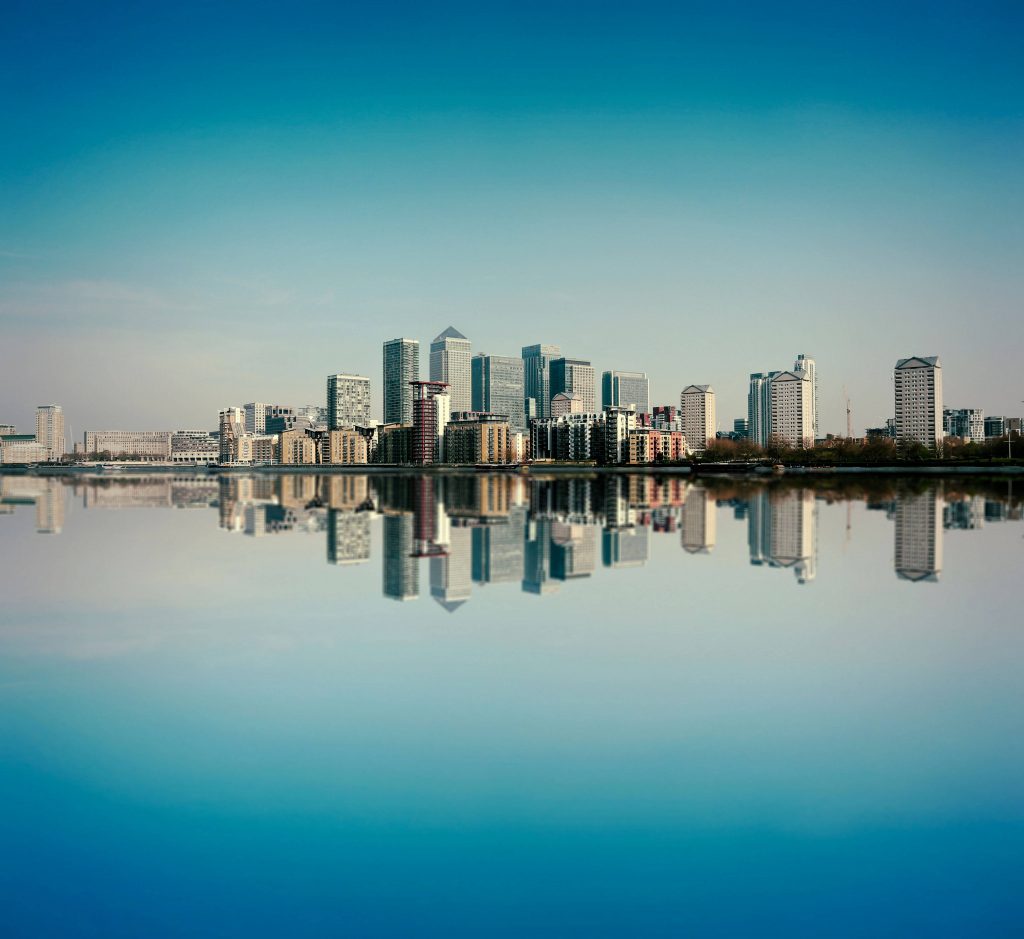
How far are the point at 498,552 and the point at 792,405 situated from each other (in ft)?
557

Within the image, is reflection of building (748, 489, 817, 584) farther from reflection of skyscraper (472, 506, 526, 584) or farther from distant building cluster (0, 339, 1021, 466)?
distant building cluster (0, 339, 1021, 466)

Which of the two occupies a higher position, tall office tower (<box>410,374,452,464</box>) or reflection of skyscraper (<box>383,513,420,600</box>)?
tall office tower (<box>410,374,452,464</box>)

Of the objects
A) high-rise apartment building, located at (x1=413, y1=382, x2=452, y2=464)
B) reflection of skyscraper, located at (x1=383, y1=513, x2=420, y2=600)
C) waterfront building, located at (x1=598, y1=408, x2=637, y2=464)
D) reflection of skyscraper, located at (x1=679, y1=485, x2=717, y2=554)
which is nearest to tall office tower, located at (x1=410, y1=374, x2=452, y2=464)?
high-rise apartment building, located at (x1=413, y1=382, x2=452, y2=464)

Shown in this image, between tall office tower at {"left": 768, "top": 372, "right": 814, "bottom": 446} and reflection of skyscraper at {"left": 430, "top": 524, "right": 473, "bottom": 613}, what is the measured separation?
166 metres

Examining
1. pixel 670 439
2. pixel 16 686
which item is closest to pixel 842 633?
pixel 16 686

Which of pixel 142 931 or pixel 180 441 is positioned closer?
pixel 142 931

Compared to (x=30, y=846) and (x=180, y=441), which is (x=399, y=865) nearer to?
(x=30, y=846)

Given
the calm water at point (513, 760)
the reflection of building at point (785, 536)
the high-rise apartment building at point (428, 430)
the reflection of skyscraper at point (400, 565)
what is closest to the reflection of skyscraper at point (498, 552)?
the calm water at point (513, 760)

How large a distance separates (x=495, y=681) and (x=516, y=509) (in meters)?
19.2

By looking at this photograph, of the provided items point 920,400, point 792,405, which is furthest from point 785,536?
point 792,405

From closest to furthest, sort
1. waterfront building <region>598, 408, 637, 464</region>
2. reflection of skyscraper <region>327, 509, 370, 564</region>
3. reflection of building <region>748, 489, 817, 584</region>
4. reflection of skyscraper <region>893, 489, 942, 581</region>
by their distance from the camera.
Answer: reflection of skyscraper <region>893, 489, 942, 581</region>, reflection of building <region>748, 489, 817, 584</region>, reflection of skyscraper <region>327, 509, 370, 564</region>, waterfront building <region>598, 408, 637, 464</region>

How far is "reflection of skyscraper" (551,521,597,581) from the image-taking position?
39.1 feet

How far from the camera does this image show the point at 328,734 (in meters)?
5.41

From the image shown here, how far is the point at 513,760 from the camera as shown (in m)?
5.01
